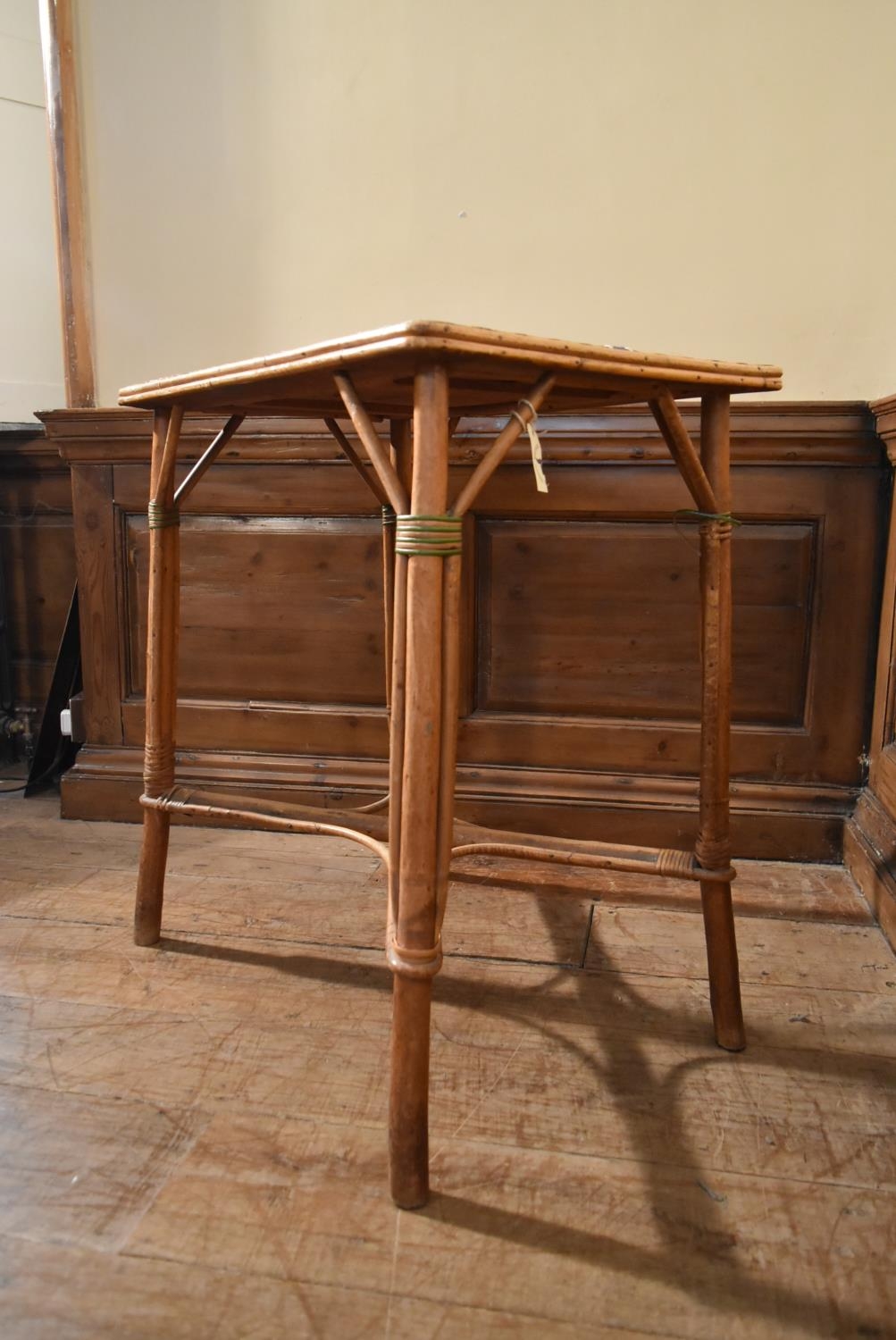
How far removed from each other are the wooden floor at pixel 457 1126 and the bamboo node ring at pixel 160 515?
0.58 m

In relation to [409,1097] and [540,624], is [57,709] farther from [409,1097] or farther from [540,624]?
[409,1097]

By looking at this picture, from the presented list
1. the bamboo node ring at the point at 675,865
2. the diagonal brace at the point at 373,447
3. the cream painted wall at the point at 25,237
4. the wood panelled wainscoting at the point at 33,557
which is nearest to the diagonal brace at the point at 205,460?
the diagonal brace at the point at 373,447

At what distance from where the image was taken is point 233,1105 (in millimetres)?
977

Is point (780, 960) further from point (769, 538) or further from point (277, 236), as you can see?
point (277, 236)

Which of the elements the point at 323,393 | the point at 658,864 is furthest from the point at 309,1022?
the point at 323,393

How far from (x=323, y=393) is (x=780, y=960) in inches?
37.8

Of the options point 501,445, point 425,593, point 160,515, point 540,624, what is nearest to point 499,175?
point 540,624

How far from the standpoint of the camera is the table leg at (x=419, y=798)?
0.82m

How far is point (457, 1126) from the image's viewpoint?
3.14 feet

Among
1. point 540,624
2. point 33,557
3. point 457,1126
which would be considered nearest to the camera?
point 457,1126

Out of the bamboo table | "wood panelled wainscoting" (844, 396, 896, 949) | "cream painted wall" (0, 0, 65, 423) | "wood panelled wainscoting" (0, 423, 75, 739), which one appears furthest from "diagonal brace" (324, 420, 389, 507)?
"cream painted wall" (0, 0, 65, 423)

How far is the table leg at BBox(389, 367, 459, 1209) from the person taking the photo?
0.82 m

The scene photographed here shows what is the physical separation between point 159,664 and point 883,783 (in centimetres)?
113

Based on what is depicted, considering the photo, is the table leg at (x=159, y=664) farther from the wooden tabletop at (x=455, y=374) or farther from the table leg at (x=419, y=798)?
the table leg at (x=419, y=798)
